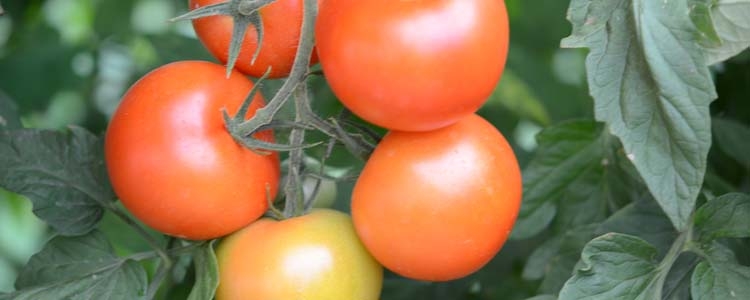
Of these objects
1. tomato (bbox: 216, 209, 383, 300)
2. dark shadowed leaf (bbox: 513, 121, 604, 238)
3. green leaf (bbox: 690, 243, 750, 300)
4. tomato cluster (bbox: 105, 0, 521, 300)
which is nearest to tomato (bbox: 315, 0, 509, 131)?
tomato cluster (bbox: 105, 0, 521, 300)

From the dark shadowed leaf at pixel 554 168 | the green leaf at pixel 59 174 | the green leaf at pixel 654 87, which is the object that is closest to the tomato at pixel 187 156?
the green leaf at pixel 59 174

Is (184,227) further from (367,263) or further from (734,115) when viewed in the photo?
(734,115)

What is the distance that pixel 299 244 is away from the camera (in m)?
0.70

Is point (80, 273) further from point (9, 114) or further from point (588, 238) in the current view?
point (588, 238)

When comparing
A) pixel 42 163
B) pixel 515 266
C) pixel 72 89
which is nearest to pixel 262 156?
pixel 42 163

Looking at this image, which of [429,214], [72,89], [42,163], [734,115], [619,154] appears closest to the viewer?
[429,214]

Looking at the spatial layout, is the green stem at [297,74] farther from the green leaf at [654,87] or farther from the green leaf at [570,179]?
the green leaf at [570,179]

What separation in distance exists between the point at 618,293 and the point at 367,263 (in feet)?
0.59

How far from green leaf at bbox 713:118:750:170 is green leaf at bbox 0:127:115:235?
609mm

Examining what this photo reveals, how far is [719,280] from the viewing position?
0.72 metres

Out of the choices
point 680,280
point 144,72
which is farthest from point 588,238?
point 144,72

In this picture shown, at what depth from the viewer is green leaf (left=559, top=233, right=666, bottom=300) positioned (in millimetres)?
707

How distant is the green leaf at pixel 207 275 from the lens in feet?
2.26

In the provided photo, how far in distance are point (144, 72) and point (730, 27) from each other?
0.82 meters
